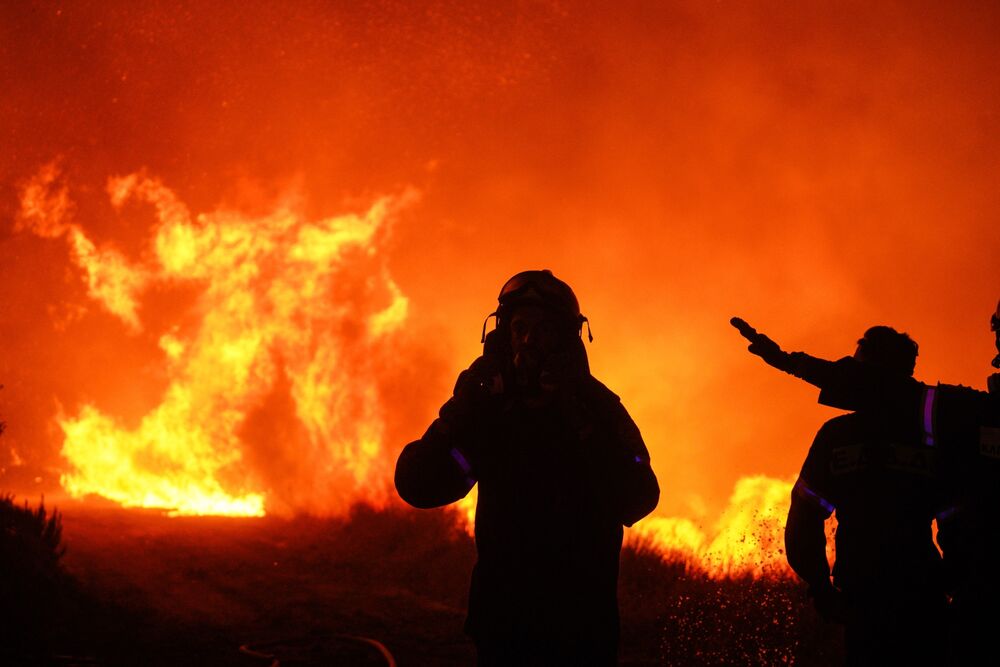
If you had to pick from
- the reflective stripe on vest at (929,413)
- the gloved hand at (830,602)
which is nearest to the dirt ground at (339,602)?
A: the gloved hand at (830,602)

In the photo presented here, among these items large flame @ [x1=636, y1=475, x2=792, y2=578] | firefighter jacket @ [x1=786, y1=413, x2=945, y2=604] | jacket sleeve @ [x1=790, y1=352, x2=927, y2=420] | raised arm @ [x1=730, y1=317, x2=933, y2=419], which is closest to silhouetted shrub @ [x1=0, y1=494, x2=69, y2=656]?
firefighter jacket @ [x1=786, y1=413, x2=945, y2=604]

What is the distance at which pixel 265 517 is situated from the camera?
21.2 meters

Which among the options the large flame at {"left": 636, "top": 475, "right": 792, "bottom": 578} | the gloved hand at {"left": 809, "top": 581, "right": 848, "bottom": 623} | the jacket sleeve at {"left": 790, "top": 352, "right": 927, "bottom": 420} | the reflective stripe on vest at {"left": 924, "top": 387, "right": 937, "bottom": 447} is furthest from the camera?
the large flame at {"left": 636, "top": 475, "right": 792, "bottom": 578}

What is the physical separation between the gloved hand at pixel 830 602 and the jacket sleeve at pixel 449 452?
216cm

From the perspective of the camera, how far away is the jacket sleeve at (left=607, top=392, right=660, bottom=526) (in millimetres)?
2506

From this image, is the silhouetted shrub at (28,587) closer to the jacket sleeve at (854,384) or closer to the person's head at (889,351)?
the jacket sleeve at (854,384)

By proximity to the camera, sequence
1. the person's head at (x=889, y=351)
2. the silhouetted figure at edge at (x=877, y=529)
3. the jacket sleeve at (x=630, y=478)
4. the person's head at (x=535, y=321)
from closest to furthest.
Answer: the jacket sleeve at (x=630, y=478), the person's head at (x=535, y=321), the silhouetted figure at edge at (x=877, y=529), the person's head at (x=889, y=351)

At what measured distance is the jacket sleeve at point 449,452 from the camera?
8.34 ft

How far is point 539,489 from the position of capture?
2568 mm

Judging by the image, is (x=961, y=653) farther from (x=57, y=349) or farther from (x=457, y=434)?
(x=57, y=349)

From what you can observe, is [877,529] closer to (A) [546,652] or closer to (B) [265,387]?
(A) [546,652]

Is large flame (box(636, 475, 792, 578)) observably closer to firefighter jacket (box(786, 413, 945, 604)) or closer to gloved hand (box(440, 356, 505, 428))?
firefighter jacket (box(786, 413, 945, 604))

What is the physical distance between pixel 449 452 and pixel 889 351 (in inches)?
99.6

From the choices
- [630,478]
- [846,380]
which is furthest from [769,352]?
[630,478]
